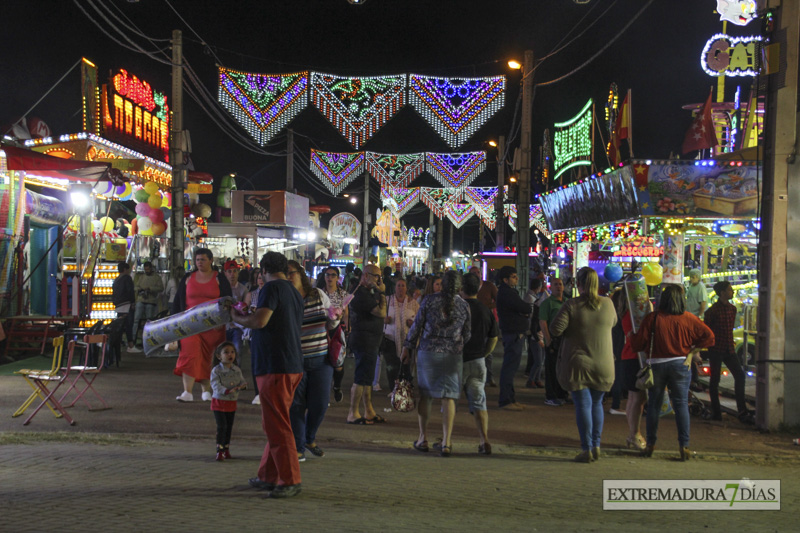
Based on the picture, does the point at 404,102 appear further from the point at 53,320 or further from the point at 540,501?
the point at 540,501

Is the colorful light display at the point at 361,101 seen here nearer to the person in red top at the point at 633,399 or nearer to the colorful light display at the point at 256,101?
the colorful light display at the point at 256,101

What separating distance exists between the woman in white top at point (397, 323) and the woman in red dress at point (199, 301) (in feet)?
6.96

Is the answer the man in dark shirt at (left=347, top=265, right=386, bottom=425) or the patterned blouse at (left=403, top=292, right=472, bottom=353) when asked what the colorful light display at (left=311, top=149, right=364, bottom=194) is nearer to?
the man in dark shirt at (left=347, top=265, right=386, bottom=425)

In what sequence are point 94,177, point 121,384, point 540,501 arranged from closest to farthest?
point 540,501, point 121,384, point 94,177

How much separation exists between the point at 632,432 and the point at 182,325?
4.64m

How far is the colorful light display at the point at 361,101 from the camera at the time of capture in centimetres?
1670

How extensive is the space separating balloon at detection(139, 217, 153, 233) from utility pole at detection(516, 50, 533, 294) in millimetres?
9164

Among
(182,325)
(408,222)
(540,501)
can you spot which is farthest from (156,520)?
(408,222)

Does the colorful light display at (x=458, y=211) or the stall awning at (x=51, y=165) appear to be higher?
the colorful light display at (x=458, y=211)

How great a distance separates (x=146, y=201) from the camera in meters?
19.4

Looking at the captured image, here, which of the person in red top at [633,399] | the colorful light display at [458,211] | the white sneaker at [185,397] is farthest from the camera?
the colorful light display at [458,211]

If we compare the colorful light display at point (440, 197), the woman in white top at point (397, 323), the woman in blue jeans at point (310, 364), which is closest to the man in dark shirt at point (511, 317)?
the woman in white top at point (397, 323)

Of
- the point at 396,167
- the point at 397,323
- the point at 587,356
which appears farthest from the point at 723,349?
the point at 396,167

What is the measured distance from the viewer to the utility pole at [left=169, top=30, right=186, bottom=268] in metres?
16.8
